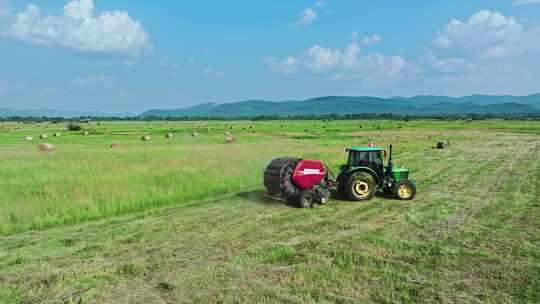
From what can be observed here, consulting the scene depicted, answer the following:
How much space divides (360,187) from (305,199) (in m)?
2.24

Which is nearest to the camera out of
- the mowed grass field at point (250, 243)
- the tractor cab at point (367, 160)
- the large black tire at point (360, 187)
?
the mowed grass field at point (250, 243)

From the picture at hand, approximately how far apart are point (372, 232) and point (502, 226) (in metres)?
3.61

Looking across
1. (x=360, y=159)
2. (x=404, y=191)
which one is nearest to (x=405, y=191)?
(x=404, y=191)

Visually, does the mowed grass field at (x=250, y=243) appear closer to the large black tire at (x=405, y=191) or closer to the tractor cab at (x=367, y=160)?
the large black tire at (x=405, y=191)

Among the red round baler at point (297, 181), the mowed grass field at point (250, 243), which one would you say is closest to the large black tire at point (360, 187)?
the mowed grass field at point (250, 243)

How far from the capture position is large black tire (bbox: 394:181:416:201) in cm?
1438

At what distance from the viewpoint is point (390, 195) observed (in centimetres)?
1506

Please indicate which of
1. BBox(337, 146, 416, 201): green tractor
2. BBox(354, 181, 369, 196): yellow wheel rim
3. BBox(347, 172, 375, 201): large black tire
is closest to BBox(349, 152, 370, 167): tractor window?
BBox(337, 146, 416, 201): green tractor

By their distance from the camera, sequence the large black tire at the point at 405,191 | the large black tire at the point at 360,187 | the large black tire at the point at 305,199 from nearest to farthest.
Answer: the large black tire at the point at 305,199 → the large black tire at the point at 360,187 → the large black tire at the point at 405,191

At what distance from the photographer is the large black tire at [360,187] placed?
14055mm

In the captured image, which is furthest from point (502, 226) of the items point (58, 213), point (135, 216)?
point (58, 213)

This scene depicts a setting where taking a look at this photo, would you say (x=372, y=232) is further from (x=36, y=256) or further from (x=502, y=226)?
(x=36, y=256)

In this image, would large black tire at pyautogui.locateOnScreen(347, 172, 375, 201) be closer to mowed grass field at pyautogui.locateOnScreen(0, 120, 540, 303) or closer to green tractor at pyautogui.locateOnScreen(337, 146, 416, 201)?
green tractor at pyautogui.locateOnScreen(337, 146, 416, 201)

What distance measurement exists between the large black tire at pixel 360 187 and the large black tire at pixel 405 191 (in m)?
0.96
